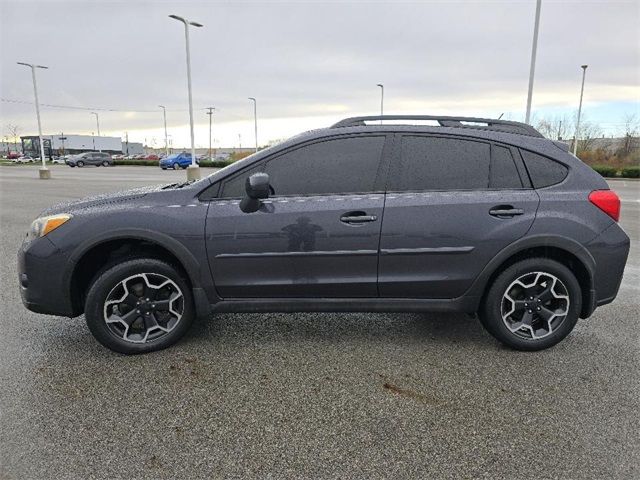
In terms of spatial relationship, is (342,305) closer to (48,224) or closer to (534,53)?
(48,224)

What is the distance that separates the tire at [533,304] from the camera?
3375 mm

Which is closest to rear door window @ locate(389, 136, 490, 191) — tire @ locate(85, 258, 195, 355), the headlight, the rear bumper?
the rear bumper

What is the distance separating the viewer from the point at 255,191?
315 centimetres

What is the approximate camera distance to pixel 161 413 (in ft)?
8.64

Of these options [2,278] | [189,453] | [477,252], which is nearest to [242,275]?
[189,453]

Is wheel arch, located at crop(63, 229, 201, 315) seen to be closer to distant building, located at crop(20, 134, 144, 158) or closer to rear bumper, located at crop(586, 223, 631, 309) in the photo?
rear bumper, located at crop(586, 223, 631, 309)

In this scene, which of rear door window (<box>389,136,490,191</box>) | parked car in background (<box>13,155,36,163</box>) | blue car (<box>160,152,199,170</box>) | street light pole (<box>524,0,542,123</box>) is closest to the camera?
rear door window (<box>389,136,490,191</box>)

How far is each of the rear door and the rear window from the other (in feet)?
0.26

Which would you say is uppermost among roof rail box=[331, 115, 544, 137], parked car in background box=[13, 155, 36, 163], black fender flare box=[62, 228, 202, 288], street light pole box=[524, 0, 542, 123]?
street light pole box=[524, 0, 542, 123]

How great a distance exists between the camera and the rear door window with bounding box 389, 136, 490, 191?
3356 mm

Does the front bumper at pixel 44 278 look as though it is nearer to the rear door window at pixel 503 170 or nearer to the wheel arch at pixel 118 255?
the wheel arch at pixel 118 255

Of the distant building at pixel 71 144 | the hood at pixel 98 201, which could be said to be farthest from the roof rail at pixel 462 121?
the distant building at pixel 71 144

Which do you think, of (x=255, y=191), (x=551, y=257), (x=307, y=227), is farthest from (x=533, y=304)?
(x=255, y=191)

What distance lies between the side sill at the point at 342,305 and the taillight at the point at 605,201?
115 centimetres
